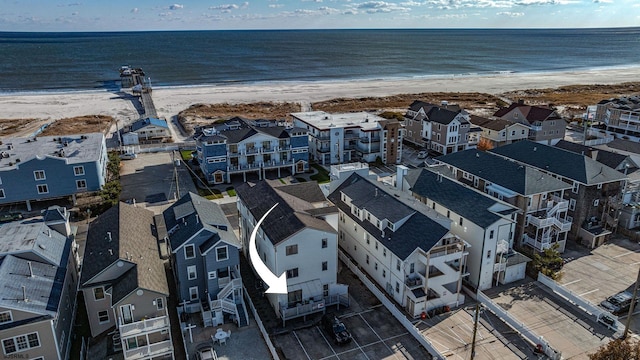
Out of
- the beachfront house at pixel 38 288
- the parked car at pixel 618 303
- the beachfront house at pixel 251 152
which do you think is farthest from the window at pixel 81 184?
the parked car at pixel 618 303

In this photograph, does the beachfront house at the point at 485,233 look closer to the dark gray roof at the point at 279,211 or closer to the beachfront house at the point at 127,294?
the dark gray roof at the point at 279,211

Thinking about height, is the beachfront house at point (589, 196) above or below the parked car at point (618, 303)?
above

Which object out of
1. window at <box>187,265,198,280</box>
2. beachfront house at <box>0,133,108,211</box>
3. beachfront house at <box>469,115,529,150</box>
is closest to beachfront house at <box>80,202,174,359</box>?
window at <box>187,265,198,280</box>

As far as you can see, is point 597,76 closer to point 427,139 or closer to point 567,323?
point 427,139

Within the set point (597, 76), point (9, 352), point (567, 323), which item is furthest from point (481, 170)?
point (597, 76)

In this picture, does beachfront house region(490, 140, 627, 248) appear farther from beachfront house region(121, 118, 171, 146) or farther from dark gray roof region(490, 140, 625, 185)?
beachfront house region(121, 118, 171, 146)

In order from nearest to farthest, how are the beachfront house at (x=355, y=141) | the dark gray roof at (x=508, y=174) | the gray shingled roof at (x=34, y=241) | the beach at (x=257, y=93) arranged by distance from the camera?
the gray shingled roof at (x=34, y=241) < the dark gray roof at (x=508, y=174) < the beachfront house at (x=355, y=141) < the beach at (x=257, y=93)

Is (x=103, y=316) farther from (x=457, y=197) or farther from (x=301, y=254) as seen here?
(x=457, y=197)
